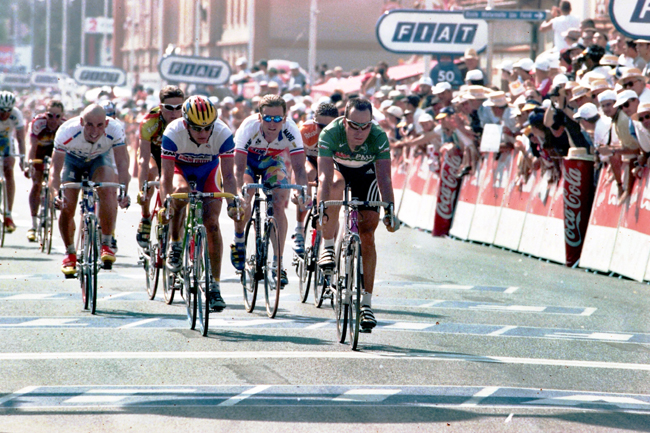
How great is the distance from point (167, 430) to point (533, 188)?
1106cm

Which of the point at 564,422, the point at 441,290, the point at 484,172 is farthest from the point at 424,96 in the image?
the point at 564,422

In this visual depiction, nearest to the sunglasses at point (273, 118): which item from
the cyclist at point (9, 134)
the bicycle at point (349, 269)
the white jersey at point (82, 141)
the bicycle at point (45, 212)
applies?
the white jersey at point (82, 141)

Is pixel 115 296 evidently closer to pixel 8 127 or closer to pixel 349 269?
pixel 349 269

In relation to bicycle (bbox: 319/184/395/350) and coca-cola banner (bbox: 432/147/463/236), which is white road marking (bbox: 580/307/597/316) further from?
coca-cola banner (bbox: 432/147/463/236)

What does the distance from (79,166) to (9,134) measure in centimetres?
595

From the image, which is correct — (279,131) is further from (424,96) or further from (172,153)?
(424,96)

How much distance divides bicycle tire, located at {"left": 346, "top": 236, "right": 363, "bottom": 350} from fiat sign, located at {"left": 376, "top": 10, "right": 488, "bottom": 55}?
1531cm

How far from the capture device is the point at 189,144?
9664 mm

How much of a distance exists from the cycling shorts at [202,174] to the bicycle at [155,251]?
580mm

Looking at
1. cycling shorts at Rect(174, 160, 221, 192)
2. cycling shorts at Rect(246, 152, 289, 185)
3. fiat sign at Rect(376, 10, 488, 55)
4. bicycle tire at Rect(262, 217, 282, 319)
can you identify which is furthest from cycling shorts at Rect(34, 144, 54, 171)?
fiat sign at Rect(376, 10, 488, 55)

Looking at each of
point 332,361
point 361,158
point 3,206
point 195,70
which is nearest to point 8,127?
point 3,206

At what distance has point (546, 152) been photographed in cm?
1556

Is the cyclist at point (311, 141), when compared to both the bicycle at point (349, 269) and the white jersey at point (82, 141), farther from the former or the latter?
the bicycle at point (349, 269)

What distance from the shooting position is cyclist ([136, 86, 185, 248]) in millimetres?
11438
